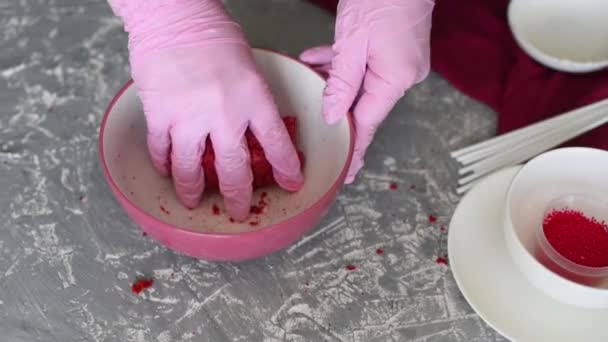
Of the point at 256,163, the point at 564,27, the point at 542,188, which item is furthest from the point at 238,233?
the point at 564,27

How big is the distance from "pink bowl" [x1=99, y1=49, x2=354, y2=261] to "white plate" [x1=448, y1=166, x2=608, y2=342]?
7.0 inches

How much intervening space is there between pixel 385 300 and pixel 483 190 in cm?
20

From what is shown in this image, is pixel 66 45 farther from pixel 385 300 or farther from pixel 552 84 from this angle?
pixel 552 84

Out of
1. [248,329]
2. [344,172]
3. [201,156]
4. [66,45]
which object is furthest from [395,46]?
[66,45]

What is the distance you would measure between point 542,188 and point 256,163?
369 millimetres

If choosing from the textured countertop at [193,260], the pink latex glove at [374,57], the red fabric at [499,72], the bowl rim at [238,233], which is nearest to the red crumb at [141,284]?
the textured countertop at [193,260]

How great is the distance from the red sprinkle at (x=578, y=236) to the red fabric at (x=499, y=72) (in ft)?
0.61

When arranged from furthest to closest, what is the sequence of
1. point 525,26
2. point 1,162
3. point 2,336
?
point 525,26 < point 1,162 < point 2,336

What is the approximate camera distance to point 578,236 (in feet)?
2.72

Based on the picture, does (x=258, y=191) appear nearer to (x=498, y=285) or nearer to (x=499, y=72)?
(x=498, y=285)

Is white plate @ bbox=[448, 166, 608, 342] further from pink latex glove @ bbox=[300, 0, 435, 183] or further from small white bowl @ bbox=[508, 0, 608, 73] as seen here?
small white bowl @ bbox=[508, 0, 608, 73]

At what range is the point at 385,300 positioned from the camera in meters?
0.88

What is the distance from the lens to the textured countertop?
86 cm

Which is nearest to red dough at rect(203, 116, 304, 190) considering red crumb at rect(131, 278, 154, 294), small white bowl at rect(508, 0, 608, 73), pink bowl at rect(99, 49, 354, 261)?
pink bowl at rect(99, 49, 354, 261)
